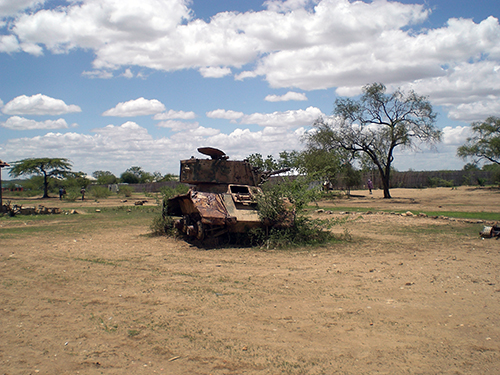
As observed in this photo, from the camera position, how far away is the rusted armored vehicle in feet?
31.4

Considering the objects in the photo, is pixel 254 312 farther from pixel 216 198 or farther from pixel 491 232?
pixel 491 232

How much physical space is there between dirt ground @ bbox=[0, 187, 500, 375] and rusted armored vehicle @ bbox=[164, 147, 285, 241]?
955mm

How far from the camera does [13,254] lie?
8.77 metres

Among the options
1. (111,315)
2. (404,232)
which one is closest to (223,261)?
(111,315)

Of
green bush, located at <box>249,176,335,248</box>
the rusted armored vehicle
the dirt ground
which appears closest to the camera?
the dirt ground

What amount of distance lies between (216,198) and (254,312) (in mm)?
5486

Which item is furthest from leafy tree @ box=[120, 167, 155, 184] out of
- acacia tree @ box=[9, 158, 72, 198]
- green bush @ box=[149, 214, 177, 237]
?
green bush @ box=[149, 214, 177, 237]

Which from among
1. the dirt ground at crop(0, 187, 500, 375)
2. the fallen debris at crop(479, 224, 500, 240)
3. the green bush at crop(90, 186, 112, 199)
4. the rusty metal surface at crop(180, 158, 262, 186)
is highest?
the rusty metal surface at crop(180, 158, 262, 186)

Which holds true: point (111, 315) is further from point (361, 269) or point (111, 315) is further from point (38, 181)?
point (38, 181)

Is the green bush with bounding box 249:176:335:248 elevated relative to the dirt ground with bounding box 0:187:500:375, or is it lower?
elevated

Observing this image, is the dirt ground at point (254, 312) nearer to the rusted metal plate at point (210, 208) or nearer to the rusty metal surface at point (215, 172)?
the rusted metal plate at point (210, 208)

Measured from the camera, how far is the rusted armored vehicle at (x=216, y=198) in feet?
31.4

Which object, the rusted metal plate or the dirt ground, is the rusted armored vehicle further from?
the dirt ground

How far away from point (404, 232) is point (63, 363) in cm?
998
